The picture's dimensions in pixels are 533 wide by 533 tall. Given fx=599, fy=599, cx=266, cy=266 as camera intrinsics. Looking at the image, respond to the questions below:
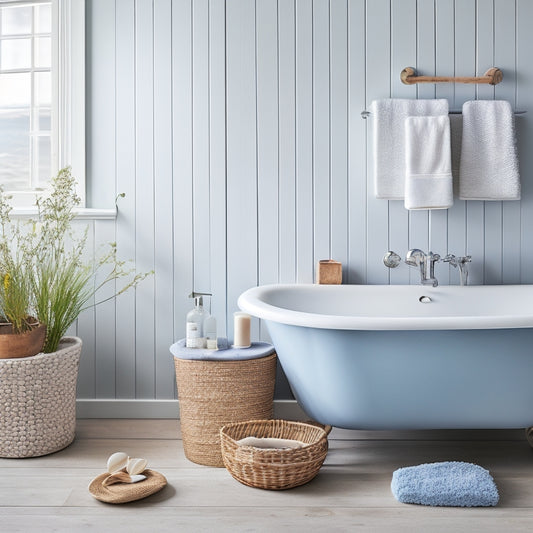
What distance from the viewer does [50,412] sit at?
7.24 feet

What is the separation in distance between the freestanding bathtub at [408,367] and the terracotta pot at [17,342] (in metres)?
0.78

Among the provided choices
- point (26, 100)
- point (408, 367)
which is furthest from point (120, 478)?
point (26, 100)

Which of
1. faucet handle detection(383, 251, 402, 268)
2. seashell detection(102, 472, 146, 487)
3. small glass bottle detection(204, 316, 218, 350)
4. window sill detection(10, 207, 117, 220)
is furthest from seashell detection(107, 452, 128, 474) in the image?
faucet handle detection(383, 251, 402, 268)

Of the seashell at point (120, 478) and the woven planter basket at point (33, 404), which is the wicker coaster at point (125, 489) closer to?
the seashell at point (120, 478)

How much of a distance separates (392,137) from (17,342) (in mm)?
1675

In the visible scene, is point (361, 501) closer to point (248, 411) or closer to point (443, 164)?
point (248, 411)

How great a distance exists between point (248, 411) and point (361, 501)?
53 cm

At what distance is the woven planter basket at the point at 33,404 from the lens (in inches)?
84.4

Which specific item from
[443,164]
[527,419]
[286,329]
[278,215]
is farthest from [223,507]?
[443,164]

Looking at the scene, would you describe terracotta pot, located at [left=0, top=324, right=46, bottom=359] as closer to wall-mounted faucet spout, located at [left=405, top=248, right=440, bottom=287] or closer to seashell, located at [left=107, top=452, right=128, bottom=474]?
seashell, located at [left=107, top=452, right=128, bottom=474]

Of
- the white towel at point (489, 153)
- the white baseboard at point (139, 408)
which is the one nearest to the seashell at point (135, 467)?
the white baseboard at point (139, 408)

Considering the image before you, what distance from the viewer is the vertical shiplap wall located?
2559 mm

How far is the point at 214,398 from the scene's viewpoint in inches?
85.0

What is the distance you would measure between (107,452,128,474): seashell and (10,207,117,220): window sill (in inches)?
42.3
